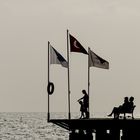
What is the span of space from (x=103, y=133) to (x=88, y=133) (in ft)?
3.23

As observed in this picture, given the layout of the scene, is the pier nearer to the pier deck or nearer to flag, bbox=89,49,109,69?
the pier deck

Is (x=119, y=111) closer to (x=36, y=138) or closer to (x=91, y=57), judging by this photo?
(x=91, y=57)

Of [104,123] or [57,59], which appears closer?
[104,123]

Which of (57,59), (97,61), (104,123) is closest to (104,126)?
(104,123)

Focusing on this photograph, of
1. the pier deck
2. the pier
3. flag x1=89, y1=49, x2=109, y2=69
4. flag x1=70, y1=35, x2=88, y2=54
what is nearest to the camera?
the pier deck

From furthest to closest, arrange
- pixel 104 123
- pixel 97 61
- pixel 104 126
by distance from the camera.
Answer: pixel 97 61 → pixel 104 126 → pixel 104 123

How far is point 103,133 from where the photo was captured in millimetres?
44000

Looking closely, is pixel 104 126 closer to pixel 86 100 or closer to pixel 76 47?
pixel 86 100

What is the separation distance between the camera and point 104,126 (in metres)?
42.6

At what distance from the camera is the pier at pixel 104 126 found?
4156 centimetres

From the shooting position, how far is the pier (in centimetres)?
4156

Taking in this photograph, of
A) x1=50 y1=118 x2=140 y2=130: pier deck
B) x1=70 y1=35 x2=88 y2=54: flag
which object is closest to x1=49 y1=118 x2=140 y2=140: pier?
x1=50 y1=118 x2=140 y2=130: pier deck

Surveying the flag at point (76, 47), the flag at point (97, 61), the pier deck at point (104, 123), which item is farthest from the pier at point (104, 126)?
the flag at point (76, 47)

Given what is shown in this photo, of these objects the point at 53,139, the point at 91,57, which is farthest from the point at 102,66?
the point at 53,139
